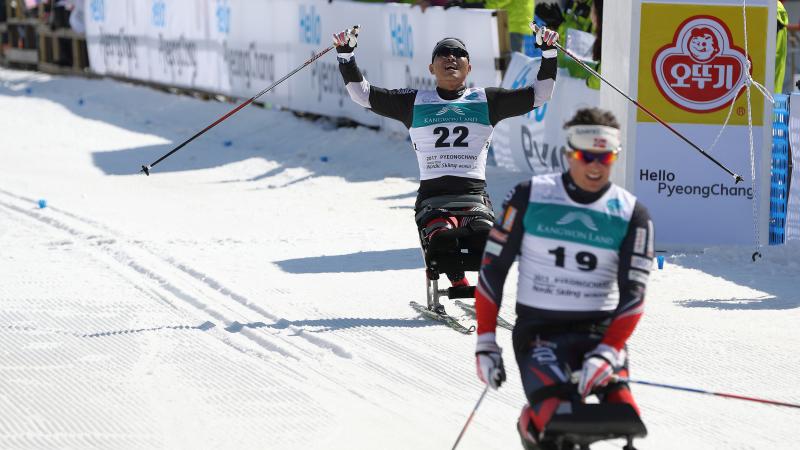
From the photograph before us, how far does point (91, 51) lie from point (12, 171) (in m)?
14.4

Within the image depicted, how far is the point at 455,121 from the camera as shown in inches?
379

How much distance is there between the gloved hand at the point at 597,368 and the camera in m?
5.19

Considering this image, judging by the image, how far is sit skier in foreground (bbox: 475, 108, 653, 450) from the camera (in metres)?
5.36

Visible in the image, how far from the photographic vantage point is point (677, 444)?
6723 millimetres

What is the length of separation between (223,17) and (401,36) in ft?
21.4

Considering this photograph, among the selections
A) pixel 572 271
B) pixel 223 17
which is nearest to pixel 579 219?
pixel 572 271

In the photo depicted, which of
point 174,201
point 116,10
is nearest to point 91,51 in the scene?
point 116,10

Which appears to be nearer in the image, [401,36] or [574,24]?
[574,24]

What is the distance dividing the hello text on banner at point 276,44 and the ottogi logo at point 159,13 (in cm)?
2

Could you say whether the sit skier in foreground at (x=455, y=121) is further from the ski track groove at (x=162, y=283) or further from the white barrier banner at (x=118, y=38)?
the white barrier banner at (x=118, y=38)

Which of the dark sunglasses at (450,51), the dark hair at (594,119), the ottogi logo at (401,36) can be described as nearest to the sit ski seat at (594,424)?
the dark hair at (594,119)

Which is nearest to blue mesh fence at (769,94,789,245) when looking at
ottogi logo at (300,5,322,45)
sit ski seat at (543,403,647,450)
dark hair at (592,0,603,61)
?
dark hair at (592,0,603,61)

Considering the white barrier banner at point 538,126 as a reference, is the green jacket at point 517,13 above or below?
above

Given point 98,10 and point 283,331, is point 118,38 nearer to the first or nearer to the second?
point 98,10
